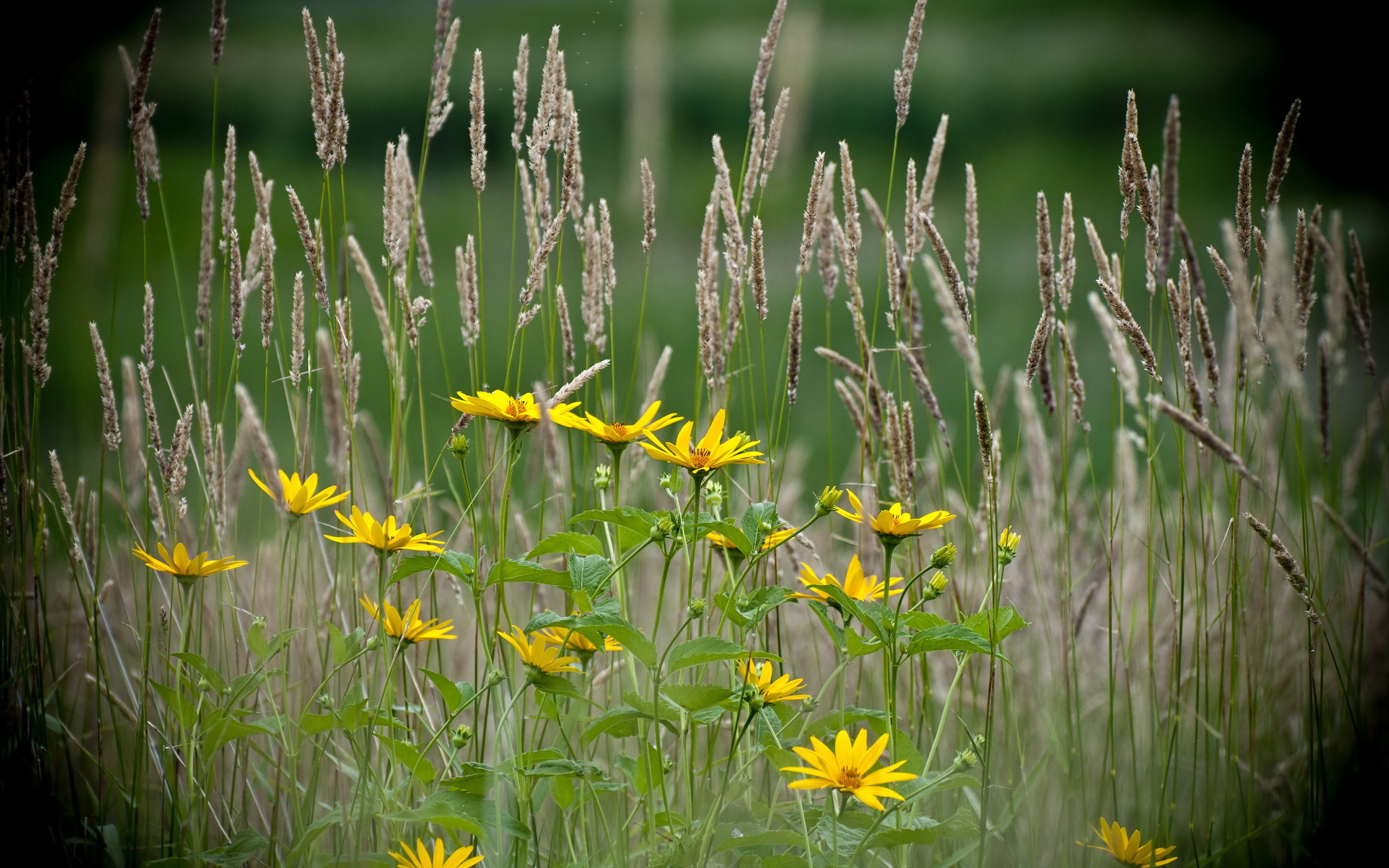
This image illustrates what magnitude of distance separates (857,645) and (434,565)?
0.96ft

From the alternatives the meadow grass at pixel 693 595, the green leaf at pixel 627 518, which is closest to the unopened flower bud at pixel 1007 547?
the meadow grass at pixel 693 595

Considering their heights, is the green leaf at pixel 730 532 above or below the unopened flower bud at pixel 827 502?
below

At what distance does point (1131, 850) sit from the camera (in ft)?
2.07

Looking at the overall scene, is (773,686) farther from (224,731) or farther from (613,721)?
(224,731)

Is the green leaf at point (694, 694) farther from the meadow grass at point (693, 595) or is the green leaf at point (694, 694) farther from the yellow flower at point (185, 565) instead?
the yellow flower at point (185, 565)

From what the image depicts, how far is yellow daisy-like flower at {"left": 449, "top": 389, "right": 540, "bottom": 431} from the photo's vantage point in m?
0.60

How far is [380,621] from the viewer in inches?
25.8

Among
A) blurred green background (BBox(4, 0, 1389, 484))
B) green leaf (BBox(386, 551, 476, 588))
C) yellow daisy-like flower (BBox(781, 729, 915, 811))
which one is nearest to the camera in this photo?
yellow daisy-like flower (BBox(781, 729, 915, 811))

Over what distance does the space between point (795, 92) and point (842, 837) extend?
847 millimetres

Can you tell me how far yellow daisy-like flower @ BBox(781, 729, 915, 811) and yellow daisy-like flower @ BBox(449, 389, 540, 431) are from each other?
270 mm

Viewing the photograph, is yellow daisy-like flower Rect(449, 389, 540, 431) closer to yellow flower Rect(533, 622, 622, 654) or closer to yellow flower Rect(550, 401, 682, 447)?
yellow flower Rect(550, 401, 682, 447)

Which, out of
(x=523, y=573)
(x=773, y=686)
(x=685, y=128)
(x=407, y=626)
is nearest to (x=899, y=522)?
(x=773, y=686)

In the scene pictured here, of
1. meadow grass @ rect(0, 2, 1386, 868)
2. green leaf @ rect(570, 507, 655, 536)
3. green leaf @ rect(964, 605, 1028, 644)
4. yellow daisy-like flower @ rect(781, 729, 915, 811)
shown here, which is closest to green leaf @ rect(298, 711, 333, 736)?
meadow grass @ rect(0, 2, 1386, 868)

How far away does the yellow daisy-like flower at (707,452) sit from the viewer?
590mm
